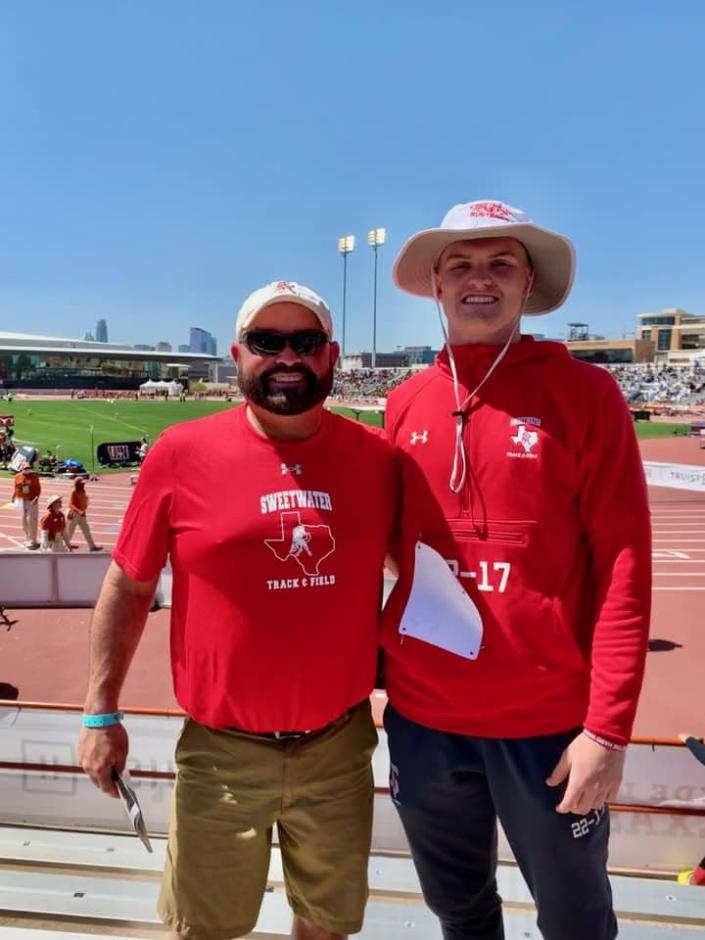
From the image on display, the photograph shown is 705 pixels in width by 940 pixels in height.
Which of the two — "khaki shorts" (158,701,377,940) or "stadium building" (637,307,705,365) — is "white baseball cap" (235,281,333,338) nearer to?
"khaki shorts" (158,701,377,940)

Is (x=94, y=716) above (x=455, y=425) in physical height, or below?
below

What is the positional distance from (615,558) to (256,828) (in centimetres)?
124

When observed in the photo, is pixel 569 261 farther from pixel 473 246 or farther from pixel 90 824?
→ pixel 90 824

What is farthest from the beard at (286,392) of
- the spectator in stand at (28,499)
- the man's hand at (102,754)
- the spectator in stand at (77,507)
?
the spectator in stand at (28,499)

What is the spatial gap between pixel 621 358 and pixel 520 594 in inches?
4477

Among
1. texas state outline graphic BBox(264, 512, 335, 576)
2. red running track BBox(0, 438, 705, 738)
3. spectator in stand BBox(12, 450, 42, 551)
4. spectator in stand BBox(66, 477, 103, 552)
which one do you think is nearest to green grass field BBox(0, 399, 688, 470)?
spectator in stand BBox(12, 450, 42, 551)

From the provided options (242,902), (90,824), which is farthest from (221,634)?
A: (90,824)

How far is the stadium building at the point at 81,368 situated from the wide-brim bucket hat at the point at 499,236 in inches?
3248

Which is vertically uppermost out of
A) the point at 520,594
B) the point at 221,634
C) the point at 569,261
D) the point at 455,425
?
the point at 569,261

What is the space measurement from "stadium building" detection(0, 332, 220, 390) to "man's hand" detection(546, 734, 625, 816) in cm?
8319

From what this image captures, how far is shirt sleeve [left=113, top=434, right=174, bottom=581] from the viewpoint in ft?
6.42

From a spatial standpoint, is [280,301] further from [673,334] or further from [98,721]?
[673,334]

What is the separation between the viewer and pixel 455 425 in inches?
74.3

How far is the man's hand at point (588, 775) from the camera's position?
1634 mm
